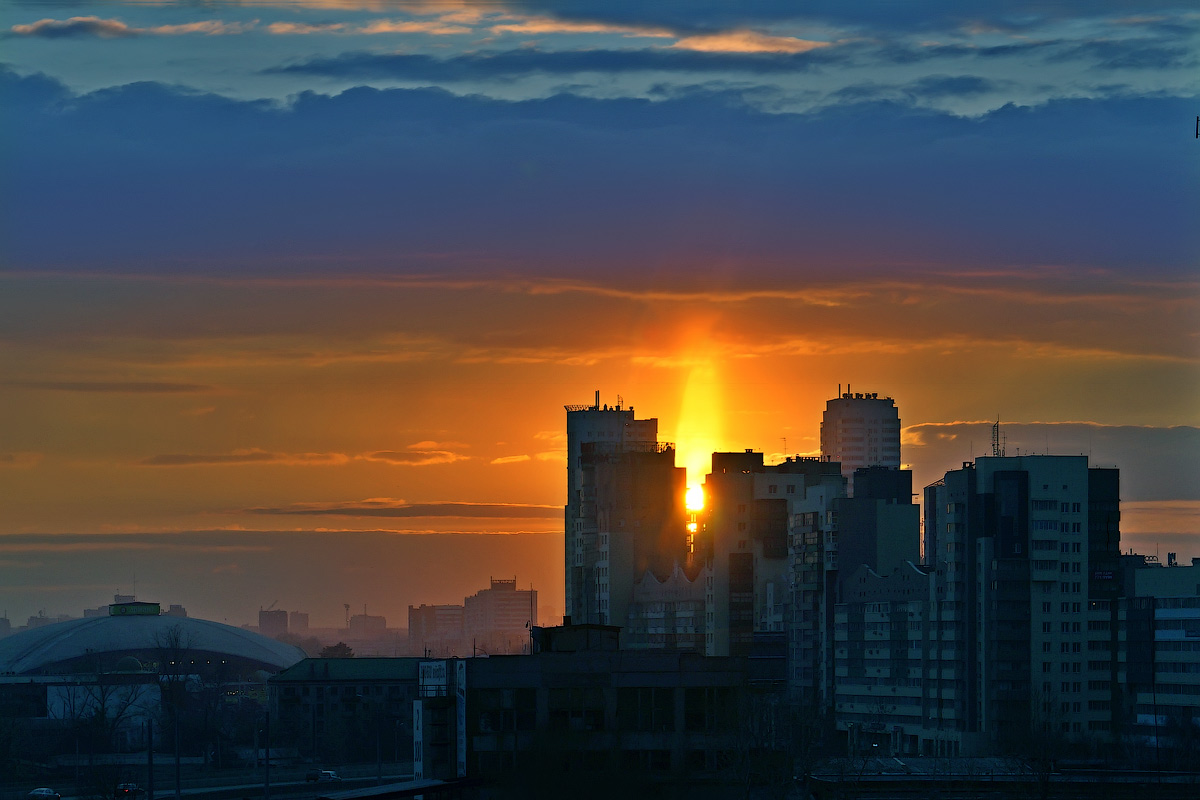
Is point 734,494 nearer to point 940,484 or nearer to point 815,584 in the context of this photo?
point 815,584

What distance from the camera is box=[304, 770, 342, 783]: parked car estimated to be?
130 metres

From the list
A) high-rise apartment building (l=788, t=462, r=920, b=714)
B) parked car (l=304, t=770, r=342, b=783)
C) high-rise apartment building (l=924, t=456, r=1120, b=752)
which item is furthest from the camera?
high-rise apartment building (l=788, t=462, r=920, b=714)

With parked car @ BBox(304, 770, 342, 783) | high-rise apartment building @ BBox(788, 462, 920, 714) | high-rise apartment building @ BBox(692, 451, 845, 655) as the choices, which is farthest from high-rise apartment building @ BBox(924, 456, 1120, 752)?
parked car @ BBox(304, 770, 342, 783)

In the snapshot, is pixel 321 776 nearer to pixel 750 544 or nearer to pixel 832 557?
pixel 832 557

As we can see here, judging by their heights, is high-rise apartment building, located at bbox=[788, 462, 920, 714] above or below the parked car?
above

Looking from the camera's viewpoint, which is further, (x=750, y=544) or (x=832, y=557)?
(x=750, y=544)

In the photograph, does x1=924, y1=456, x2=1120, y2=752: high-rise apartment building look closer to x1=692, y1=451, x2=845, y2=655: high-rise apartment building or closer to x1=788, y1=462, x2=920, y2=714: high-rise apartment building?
x1=788, y1=462, x2=920, y2=714: high-rise apartment building

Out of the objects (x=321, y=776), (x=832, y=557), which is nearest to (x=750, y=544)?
(x=832, y=557)

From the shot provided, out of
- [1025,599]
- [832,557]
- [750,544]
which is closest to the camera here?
[1025,599]

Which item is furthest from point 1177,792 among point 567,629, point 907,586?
point 907,586

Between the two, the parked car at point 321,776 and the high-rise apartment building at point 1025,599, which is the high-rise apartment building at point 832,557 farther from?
the parked car at point 321,776

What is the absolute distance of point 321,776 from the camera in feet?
433

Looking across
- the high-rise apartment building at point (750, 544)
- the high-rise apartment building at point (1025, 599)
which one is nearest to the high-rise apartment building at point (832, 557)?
the high-rise apartment building at point (750, 544)

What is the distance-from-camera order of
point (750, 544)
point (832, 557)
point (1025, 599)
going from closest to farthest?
point (1025, 599) → point (832, 557) → point (750, 544)
